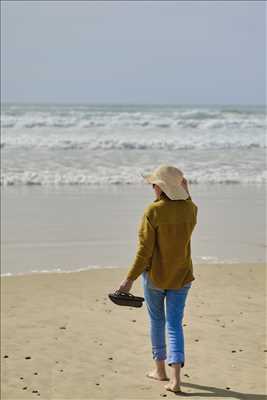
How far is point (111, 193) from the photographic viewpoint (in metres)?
15.0

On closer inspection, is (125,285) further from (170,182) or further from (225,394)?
(225,394)

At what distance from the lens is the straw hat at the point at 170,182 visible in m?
4.68

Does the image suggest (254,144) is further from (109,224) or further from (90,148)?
(109,224)

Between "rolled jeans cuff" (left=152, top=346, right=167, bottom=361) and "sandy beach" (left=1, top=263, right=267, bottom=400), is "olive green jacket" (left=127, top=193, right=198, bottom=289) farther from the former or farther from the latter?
"sandy beach" (left=1, top=263, right=267, bottom=400)

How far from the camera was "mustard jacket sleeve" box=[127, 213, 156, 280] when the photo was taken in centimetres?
467

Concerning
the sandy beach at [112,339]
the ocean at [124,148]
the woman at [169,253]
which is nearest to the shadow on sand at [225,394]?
the sandy beach at [112,339]

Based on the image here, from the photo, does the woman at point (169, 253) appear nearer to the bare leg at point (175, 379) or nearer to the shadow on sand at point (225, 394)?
the bare leg at point (175, 379)

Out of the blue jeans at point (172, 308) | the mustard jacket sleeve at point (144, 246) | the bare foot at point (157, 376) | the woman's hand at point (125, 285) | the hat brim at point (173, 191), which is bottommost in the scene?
the bare foot at point (157, 376)

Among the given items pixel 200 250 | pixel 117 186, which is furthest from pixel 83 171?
pixel 200 250

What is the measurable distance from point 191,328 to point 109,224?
16.7ft

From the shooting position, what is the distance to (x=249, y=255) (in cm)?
958

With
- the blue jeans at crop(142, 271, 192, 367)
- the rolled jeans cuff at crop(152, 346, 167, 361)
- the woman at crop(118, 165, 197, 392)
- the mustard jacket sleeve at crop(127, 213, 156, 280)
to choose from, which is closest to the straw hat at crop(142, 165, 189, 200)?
the woman at crop(118, 165, 197, 392)

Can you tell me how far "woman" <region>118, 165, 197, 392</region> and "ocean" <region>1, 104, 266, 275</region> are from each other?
4.12 m

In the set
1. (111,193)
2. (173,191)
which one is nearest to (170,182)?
(173,191)
